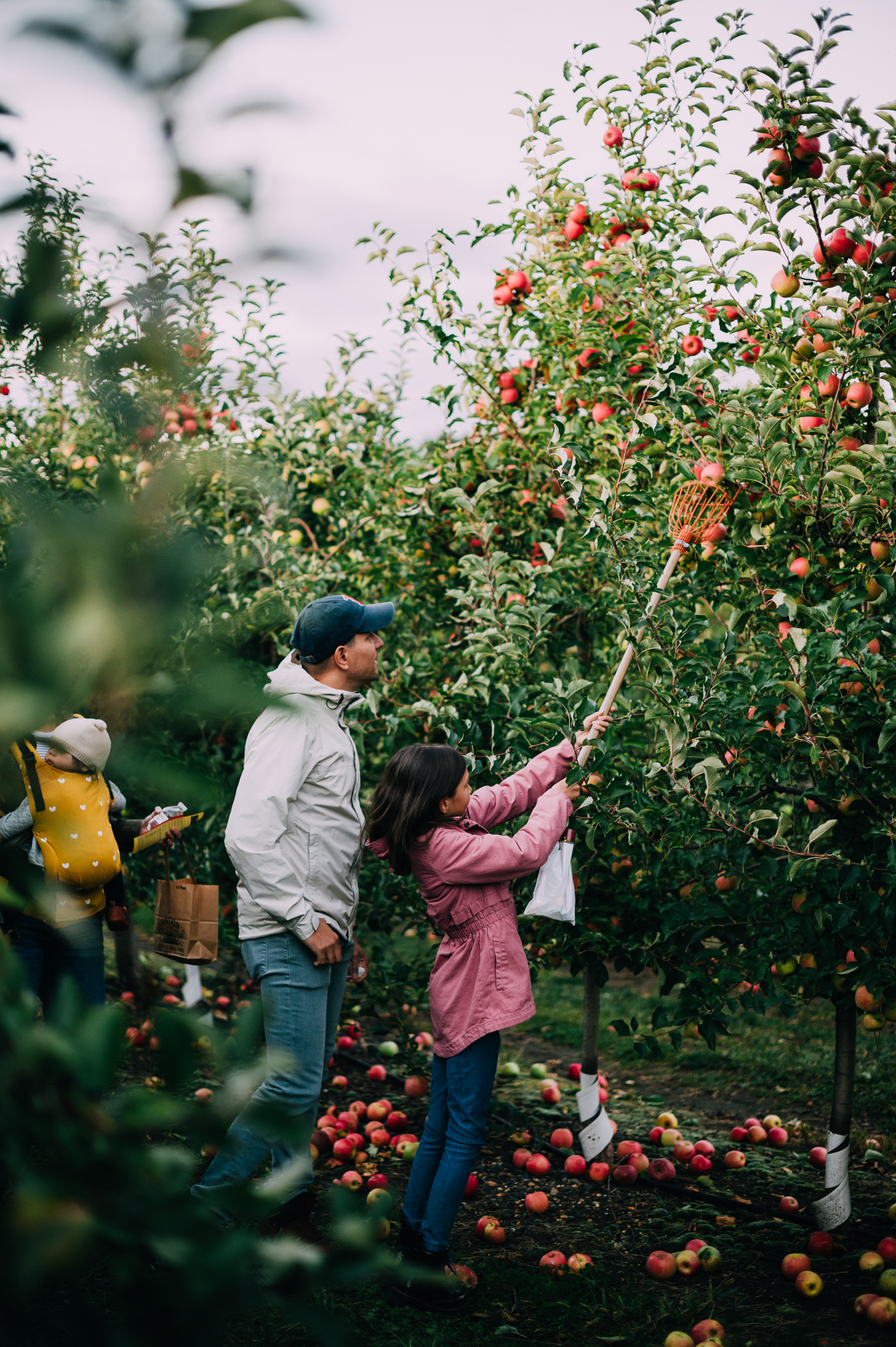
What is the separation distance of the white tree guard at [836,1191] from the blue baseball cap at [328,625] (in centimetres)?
195

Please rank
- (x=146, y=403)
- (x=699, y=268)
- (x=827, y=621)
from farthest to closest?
(x=699, y=268) < (x=827, y=621) < (x=146, y=403)

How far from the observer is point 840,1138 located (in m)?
2.84

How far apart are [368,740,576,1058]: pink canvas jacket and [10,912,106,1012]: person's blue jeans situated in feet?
2.77

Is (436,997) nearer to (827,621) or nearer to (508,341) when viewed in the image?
(827,621)

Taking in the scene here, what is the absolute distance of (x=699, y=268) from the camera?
2.66 metres

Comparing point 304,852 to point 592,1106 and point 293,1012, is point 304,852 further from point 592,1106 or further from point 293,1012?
point 592,1106

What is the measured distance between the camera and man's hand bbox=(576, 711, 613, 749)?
2498 millimetres

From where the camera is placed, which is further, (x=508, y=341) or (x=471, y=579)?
(x=508, y=341)

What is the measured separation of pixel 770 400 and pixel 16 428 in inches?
144

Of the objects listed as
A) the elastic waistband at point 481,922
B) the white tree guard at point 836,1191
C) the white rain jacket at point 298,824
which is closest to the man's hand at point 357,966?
the white rain jacket at point 298,824

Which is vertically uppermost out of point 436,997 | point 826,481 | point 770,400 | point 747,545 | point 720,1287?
point 770,400

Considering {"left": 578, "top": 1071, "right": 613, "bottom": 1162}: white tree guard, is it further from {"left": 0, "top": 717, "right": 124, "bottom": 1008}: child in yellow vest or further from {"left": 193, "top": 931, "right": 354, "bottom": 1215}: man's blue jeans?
{"left": 0, "top": 717, "right": 124, "bottom": 1008}: child in yellow vest

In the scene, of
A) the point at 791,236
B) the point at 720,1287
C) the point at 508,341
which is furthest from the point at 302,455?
the point at 720,1287

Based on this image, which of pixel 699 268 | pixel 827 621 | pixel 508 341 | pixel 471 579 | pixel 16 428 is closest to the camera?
pixel 827 621
